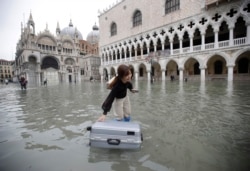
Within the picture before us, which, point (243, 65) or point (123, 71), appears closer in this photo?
point (123, 71)

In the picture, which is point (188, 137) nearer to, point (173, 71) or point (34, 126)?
point (34, 126)

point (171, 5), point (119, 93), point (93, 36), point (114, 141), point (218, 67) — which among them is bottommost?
point (114, 141)

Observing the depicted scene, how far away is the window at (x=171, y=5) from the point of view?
24895 millimetres

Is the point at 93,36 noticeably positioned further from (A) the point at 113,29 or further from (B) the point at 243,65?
(B) the point at 243,65

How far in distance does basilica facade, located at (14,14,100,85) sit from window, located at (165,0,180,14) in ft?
92.5

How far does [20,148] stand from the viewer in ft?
9.09

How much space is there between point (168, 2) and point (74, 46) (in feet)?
106

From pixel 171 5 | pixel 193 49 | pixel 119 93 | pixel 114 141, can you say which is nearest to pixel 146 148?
pixel 114 141

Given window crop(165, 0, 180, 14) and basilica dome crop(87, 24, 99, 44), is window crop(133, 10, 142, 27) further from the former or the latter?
basilica dome crop(87, 24, 99, 44)

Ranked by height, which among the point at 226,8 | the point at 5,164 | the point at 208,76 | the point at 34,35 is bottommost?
the point at 5,164

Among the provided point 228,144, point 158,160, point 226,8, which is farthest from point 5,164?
point 226,8

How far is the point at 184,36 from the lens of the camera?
84.0ft

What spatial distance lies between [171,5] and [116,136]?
28489mm

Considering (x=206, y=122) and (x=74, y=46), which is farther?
(x=74, y=46)
